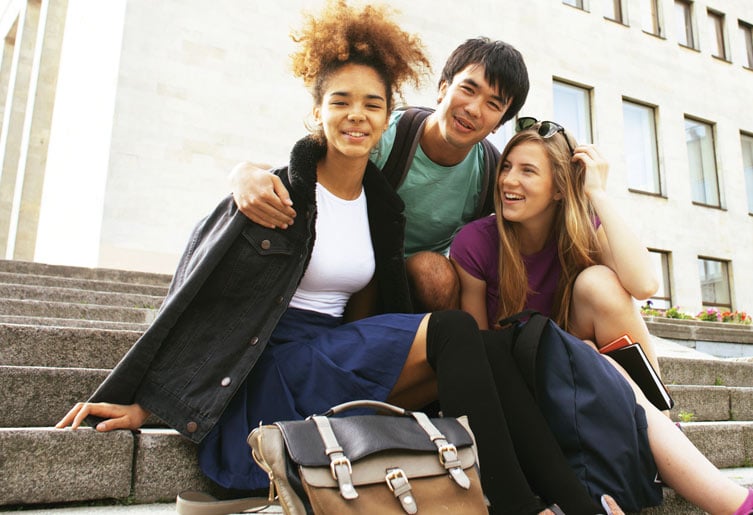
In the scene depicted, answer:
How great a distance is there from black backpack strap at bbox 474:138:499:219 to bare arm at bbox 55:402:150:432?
1820 millimetres

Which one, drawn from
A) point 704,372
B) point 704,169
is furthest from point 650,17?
point 704,372

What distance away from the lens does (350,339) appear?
2.11 meters

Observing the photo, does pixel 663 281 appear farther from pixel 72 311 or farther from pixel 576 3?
pixel 72 311

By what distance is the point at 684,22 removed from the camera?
1546 cm

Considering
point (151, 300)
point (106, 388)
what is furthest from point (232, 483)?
point (151, 300)

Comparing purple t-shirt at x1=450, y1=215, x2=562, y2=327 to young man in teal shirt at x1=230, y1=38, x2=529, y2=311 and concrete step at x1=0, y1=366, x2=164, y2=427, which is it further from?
concrete step at x1=0, y1=366, x2=164, y2=427

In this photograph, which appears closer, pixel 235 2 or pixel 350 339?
pixel 350 339

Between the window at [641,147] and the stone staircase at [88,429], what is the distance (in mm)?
10323

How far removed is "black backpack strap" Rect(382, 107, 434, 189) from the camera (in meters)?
2.94

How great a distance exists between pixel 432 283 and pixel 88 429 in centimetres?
142

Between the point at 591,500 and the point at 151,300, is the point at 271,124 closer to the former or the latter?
the point at 151,300

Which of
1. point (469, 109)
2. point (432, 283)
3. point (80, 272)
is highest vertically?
point (469, 109)

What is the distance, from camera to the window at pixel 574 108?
44.1ft

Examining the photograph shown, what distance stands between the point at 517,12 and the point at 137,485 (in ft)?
41.6
